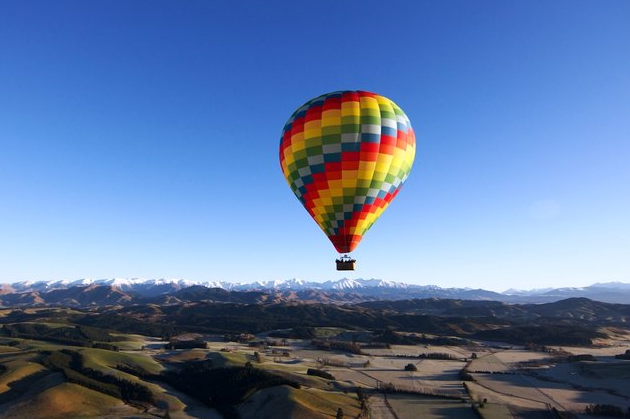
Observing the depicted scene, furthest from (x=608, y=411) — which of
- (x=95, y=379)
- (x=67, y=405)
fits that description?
(x=95, y=379)

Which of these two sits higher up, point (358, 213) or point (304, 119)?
point (304, 119)

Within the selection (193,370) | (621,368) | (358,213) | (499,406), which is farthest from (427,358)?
(358,213)

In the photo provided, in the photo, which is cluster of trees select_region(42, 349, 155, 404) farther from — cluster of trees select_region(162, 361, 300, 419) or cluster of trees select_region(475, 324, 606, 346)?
→ cluster of trees select_region(475, 324, 606, 346)

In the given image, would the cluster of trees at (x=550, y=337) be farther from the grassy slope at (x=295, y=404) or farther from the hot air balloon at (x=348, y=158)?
the hot air balloon at (x=348, y=158)

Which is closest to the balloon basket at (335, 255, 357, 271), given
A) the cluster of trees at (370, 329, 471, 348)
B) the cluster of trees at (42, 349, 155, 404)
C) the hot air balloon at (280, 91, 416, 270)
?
the hot air balloon at (280, 91, 416, 270)

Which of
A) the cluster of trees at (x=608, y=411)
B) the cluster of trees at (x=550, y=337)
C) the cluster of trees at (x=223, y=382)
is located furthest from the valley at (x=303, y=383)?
the cluster of trees at (x=550, y=337)

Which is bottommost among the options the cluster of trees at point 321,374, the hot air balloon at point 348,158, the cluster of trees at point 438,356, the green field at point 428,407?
the cluster of trees at point 438,356

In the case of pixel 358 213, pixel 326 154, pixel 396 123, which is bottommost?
pixel 358 213

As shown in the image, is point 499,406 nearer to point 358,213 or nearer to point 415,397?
point 415,397
